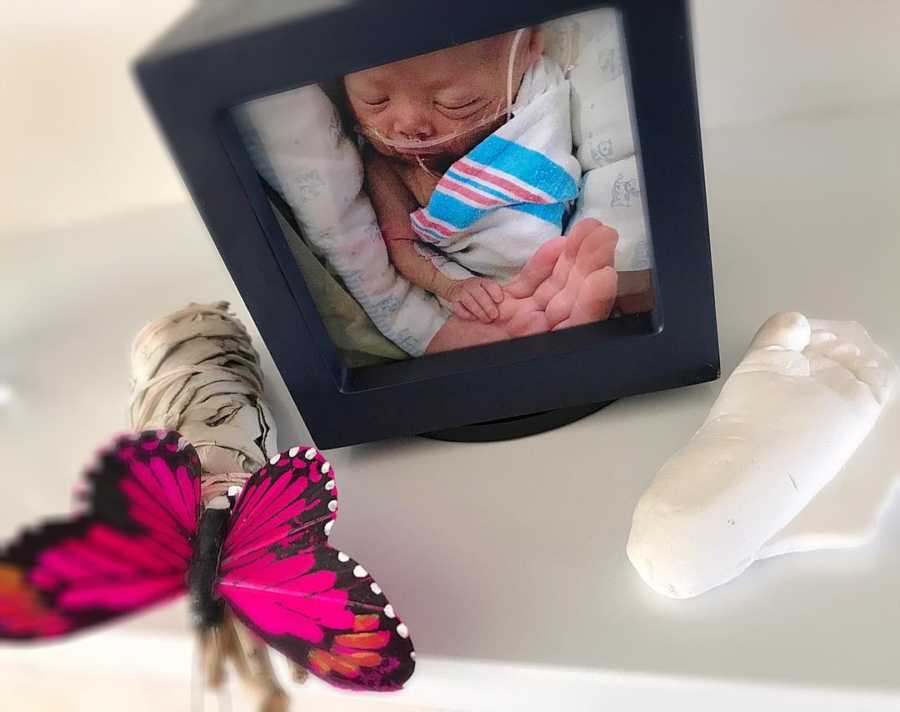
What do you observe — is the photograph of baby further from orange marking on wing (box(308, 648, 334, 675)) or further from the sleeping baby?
orange marking on wing (box(308, 648, 334, 675))

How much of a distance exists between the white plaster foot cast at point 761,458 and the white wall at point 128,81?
325mm

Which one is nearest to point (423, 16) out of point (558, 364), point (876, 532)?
point (558, 364)

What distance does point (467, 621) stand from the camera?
0.41m

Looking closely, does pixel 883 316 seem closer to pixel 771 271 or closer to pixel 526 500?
pixel 771 271

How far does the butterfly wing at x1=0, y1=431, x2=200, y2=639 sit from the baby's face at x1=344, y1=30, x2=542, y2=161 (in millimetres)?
186

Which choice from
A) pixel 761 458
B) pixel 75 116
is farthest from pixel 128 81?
pixel 761 458

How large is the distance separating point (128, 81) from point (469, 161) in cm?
47

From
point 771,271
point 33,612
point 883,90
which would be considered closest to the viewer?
point 33,612

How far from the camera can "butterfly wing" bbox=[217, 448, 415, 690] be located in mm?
359

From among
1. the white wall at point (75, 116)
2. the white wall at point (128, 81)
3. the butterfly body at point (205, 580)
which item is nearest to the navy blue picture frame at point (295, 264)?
the butterfly body at point (205, 580)

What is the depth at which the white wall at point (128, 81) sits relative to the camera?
0.66 meters

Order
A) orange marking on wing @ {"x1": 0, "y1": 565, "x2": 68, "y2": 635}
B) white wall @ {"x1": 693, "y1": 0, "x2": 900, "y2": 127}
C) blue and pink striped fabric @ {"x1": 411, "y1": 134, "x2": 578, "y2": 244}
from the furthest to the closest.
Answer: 1. white wall @ {"x1": 693, "y1": 0, "x2": 900, "y2": 127}
2. blue and pink striped fabric @ {"x1": 411, "y1": 134, "x2": 578, "y2": 244}
3. orange marking on wing @ {"x1": 0, "y1": 565, "x2": 68, "y2": 635}

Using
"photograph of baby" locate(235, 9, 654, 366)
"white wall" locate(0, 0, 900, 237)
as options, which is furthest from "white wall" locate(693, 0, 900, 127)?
"photograph of baby" locate(235, 9, 654, 366)

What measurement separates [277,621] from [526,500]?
0.16m
